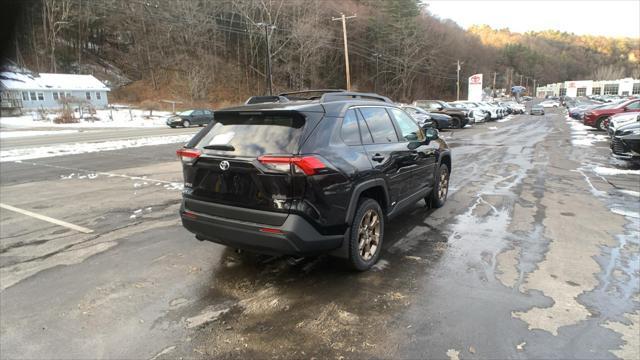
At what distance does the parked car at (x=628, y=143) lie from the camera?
→ 1032 cm

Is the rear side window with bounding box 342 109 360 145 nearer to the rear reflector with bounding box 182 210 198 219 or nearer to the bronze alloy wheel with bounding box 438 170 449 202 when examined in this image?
the rear reflector with bounding box 182 210 198 219

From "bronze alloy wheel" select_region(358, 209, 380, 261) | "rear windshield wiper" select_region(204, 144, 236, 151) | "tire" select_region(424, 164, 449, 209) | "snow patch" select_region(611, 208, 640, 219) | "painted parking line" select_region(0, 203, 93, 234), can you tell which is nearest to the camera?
"rear windshield wiper" select_region(204, 144, 236, 151)

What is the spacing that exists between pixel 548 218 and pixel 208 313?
16.8ft

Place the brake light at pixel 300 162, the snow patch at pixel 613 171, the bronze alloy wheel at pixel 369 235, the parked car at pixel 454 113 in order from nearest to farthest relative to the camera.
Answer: the brake light at pixel 300 162
the bronze alloy wheel at pixel 369 235
the snow patch at pixel 613 171
the parked car at pixel 454 113

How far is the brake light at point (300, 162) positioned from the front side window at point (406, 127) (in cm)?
199

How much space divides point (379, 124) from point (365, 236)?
1.36 m

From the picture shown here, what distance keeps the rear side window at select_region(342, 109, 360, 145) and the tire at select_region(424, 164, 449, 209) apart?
2.53 metres

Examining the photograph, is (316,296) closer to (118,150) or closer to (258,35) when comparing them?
(118,150)

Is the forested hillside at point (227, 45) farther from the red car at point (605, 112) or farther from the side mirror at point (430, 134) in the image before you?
the side mirror at point (430, 134)

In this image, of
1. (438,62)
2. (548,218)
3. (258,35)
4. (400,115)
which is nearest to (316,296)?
(400,115)

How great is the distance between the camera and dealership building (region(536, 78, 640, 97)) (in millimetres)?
124500

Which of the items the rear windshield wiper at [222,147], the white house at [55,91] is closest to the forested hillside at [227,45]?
the white house at [55,91]

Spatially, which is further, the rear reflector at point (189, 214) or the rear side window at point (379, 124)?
the rear side window at point (379, 124)

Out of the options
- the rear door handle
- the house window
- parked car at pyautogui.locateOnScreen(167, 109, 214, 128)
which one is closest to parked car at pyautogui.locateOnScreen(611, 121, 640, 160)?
the rear door handle
